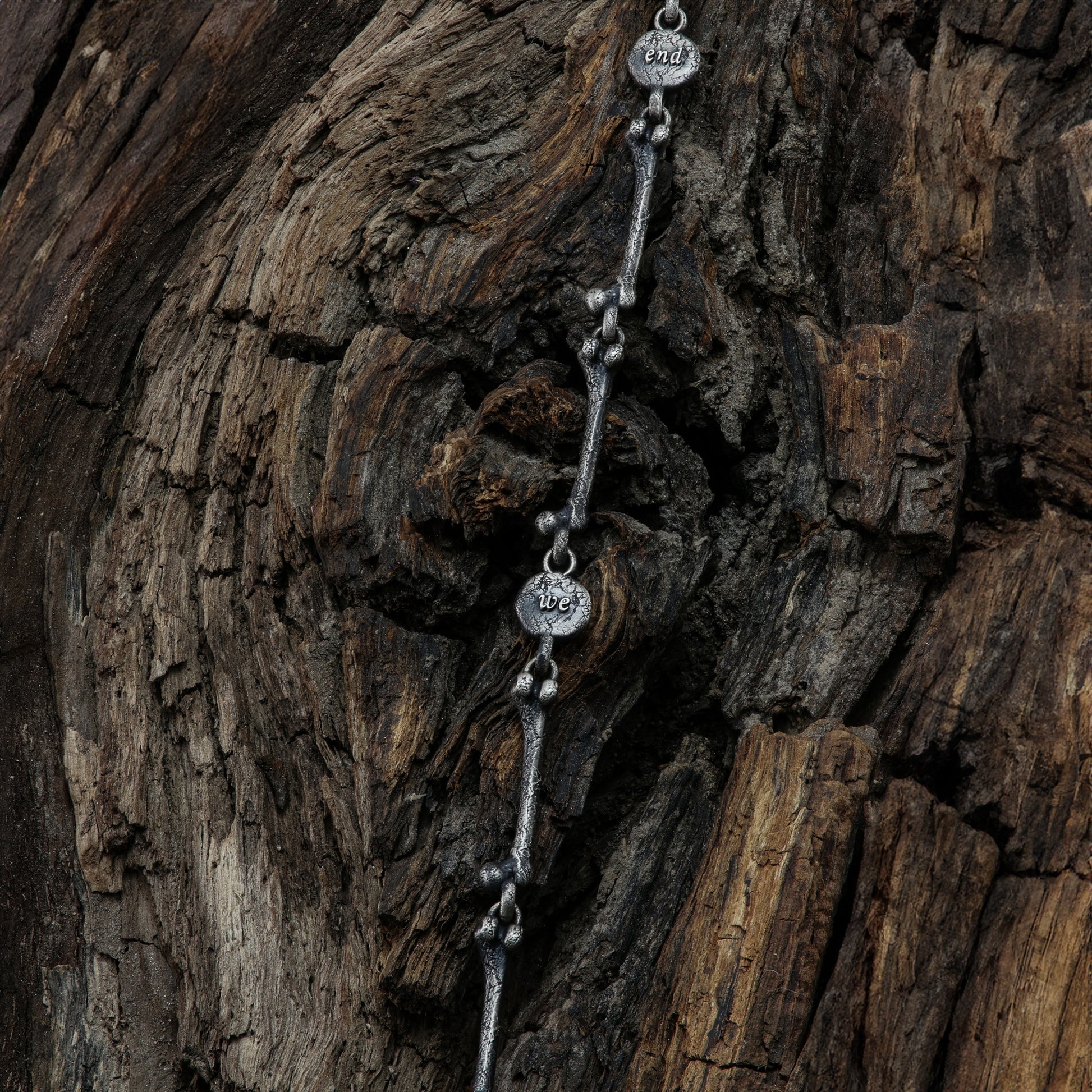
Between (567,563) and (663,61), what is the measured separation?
1.68 m

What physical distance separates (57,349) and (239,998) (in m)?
2.11

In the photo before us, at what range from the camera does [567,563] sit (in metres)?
3.07

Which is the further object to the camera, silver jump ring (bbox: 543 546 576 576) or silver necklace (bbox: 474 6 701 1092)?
silver jump ring (bbox: 543 546 576 576)

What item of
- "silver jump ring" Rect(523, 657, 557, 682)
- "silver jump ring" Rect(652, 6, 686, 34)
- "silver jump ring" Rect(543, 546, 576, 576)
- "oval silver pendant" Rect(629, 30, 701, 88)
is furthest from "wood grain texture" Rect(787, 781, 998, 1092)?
"silver jump ring" Rect(652, 6, 686, 34)

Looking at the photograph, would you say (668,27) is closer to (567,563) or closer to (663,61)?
(663,61)

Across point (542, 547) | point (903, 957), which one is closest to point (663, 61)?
point (542, 547)

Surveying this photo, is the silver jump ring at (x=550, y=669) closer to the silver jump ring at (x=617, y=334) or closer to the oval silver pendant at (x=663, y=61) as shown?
the silver jump ring at (x=617, y=334)

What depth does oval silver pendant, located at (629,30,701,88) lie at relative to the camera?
3424 millimetres

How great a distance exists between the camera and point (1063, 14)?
3178 mm

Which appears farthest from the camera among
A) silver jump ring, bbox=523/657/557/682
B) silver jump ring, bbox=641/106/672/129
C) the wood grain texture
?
silver jump ring, bbox=641/106/672/129

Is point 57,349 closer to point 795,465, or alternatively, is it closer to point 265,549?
point 265,549

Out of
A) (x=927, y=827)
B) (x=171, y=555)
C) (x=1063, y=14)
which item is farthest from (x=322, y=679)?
(x=1063, y=14)

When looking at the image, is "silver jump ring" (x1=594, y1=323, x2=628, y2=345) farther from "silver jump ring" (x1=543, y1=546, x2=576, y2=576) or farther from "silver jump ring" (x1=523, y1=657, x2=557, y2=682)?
"silver jump ring" (x1=523, y1=657, x2=557, y2=682)

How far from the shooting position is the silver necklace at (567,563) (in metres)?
2.83
